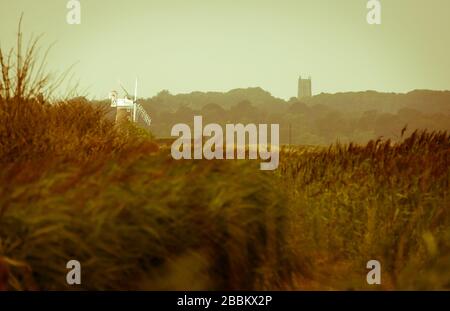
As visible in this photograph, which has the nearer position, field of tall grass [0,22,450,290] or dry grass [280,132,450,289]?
field of tall grass [0,22,450,290]

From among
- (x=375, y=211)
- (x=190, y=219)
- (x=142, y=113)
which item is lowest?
(x=375, y=211)

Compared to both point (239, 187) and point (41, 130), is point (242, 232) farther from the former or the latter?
point (41, 130)

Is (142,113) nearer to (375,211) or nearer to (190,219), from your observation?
(375,211)

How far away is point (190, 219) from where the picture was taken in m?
5.15

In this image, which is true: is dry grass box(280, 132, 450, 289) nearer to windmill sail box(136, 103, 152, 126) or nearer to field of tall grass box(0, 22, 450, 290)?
field of tall grass box(0, 22, 450, 290)

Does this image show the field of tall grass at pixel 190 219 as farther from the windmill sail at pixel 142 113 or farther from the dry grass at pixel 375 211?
the windmill sail at pixel 142 113

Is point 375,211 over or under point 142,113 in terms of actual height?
under

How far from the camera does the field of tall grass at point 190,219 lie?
14.4 ft

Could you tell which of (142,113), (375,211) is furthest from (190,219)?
(142,113)

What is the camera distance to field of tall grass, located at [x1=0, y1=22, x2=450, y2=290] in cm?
439

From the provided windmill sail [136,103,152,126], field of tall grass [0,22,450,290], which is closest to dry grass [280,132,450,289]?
field of tall grass [0,22,450,290]

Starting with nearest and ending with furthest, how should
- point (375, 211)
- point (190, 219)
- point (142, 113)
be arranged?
point (190, 219), point (375, 211), point (142, 113)

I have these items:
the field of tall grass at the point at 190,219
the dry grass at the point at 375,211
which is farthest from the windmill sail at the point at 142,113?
the field of tall grass at the point at 190,219

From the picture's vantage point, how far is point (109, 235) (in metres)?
4.48
